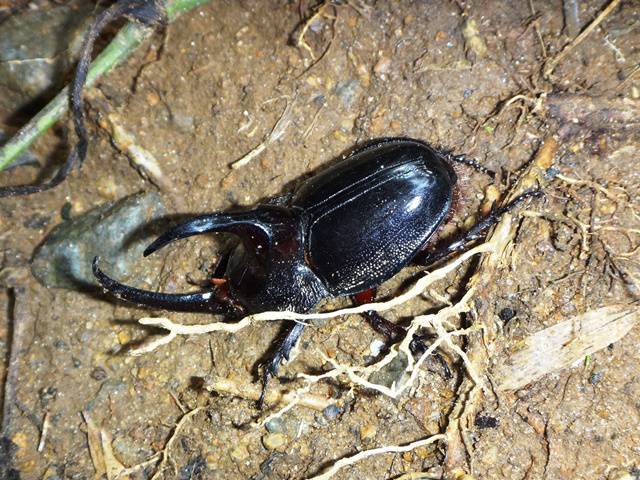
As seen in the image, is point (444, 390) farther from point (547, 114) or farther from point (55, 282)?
point (55, 282)

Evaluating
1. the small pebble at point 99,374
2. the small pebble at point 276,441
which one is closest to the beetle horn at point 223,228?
the small pebble at point 276,441

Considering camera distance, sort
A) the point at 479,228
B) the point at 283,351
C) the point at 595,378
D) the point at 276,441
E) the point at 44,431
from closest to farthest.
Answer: the point at 595,378 → the point at 479,228 → the point at 283,351 → the point at 276,441 → the point at 44,431

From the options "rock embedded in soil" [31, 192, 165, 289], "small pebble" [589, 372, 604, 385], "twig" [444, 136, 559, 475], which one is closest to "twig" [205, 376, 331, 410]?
"twig" [444, 136, 559, 475]

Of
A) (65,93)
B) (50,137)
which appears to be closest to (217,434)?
(65,93)

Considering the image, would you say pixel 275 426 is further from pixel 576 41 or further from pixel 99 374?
pixel 576 41

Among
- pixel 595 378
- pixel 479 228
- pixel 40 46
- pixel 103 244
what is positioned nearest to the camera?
pixel 595 378

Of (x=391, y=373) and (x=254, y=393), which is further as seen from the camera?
(x=254, y=393)

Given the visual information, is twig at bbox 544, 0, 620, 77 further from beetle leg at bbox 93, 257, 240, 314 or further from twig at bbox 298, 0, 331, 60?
beetle leg at bbox 93, 257, 240, 314

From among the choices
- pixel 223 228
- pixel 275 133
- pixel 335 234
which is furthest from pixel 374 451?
pixel 275 133
